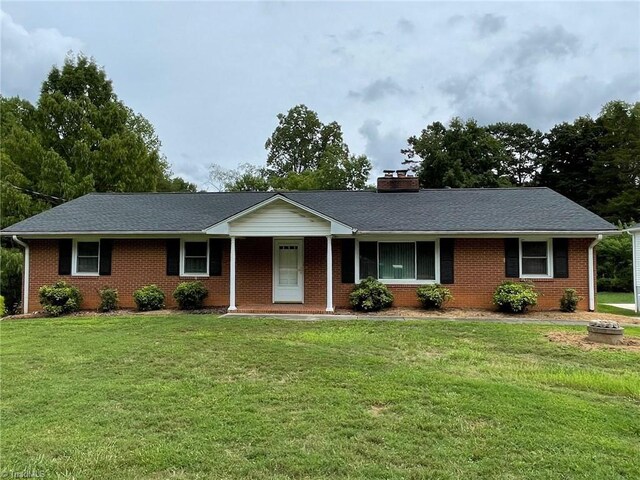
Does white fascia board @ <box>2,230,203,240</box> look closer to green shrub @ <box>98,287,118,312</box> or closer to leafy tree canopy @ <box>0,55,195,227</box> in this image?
green shrub @ <box>98,287,118,312</box>

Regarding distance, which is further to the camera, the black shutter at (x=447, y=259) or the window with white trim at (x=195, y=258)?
the window with white trim at (x=195, y=258)

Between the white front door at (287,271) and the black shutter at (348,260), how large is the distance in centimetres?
136

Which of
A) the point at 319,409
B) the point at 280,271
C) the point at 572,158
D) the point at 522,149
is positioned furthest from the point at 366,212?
the point at 522,149

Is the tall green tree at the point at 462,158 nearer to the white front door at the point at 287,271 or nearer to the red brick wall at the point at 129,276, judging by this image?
the white front door at the point at 287,271

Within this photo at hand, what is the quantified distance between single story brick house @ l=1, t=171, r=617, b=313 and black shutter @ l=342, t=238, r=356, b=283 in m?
0.03

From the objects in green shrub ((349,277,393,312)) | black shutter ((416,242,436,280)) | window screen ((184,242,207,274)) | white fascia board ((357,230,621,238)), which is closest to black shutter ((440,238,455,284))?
black shutter ((416,242,436,280))

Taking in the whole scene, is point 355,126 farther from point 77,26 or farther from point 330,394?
point 330,394

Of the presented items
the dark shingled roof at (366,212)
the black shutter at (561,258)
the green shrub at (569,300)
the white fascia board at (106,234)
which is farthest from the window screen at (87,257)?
the green shrub at (569,300)

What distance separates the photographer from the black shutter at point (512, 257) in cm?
1275

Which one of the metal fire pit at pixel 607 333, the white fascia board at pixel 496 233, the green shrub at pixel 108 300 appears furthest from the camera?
the green shrub at pixel 108 300

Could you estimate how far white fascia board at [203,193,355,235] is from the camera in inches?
483

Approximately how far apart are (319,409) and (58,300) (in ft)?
38.2

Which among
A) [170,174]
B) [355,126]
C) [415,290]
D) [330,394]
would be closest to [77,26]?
[415,290]

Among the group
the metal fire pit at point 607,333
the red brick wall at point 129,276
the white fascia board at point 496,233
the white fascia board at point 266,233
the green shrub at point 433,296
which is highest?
the white fascia board at point 266,233
